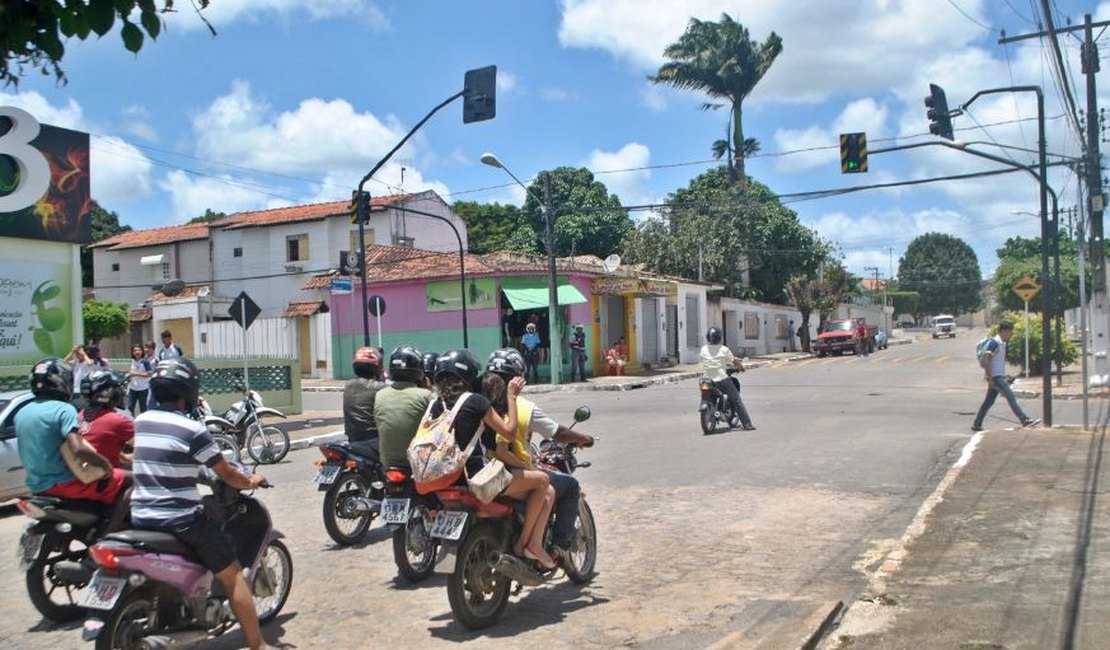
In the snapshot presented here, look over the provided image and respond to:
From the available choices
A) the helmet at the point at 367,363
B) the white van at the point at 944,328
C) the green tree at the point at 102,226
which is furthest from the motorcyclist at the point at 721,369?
the white van at the point at 944,328

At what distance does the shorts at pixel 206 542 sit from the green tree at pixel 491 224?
51.8m

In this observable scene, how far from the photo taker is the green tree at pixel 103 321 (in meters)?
38.8

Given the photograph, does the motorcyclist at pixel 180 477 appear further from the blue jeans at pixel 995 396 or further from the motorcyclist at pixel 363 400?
the blue jeans at pixel 995 396

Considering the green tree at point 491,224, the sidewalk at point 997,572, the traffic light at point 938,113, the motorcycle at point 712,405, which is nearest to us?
the sidewalk at point 997,572

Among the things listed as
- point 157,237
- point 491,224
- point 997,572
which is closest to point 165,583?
point 997,572

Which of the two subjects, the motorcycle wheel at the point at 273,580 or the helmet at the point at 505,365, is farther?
the helmet at the point at 505,365

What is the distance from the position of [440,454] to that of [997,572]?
3.78 metres

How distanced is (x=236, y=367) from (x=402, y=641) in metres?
13.9

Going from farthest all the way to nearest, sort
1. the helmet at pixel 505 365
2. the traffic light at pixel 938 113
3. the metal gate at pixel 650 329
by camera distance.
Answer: the metal gate at pixel 650 329 < the traffic light at pixel 938 113 < the helmet at pixel 505 365

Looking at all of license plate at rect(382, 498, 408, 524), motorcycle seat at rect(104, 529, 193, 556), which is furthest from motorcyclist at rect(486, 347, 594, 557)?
motorcycle seat at rect(104, 529, 193, 556)

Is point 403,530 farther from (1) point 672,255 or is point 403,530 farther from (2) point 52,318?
(1) point 672,255

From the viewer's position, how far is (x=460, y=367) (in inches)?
212

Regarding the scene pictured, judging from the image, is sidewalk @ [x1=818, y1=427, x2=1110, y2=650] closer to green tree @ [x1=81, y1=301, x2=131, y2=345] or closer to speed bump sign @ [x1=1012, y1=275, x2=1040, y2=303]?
speed bump sign @ [x1=1012, y1=275, x2=1040, y2=303]

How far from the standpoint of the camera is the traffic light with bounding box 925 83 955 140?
17.5 metres
